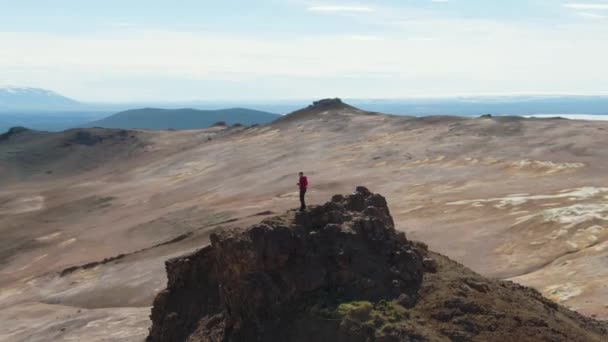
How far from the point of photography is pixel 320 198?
56.2 metres

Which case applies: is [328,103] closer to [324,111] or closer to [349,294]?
[324,111]

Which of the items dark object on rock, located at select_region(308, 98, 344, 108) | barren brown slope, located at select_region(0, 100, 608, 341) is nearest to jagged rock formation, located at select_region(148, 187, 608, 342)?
barren brown slope, located at select_region(0, 100, 608, 341)

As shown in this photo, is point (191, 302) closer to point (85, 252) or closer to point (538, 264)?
point (538, 264)

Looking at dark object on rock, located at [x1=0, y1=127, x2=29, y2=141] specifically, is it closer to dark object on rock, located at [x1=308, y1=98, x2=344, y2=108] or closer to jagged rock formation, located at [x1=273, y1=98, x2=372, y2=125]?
jagged rock formation, located at [x1=273, y1=98, x2=372, y2=125]

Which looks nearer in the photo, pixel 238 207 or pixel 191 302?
pixel 191 302

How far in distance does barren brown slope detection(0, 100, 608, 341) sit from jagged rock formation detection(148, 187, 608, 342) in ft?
24.4

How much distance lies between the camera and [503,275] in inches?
1195

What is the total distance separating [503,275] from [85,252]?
1372 inches

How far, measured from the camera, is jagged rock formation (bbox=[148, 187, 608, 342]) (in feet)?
49.5

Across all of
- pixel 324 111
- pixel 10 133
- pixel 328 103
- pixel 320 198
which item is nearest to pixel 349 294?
pixel 320 198

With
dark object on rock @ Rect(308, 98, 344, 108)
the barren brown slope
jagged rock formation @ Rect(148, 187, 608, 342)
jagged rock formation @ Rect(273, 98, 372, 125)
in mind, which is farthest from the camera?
dark object on rock @ Rect(308, 98, 344, 108)

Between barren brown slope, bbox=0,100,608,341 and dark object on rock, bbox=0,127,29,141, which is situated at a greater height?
dark object on rock, bbox=0,127,29,141

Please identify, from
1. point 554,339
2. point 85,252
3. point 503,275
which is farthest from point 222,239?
point 85,252

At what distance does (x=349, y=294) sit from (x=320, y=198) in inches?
1580
